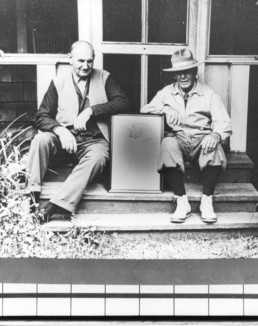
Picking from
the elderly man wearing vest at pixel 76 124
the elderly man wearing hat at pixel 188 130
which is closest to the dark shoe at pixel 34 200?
the elderly man wearing vest at pixel 76 124

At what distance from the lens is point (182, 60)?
8.27 feet

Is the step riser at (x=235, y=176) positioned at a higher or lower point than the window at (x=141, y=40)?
lower

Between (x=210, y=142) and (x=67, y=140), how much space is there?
495 millimetres

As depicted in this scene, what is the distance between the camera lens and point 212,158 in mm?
2490

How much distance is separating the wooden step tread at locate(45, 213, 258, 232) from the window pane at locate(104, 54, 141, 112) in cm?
38

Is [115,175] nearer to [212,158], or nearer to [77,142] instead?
[77,142]

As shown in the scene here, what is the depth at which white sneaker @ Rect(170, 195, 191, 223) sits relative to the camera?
8.07 ft

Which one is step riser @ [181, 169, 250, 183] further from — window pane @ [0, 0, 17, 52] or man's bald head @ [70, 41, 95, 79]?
window pane @ [0, 0, 17, 52]

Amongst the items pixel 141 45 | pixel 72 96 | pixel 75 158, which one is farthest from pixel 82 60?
pixel 75 158

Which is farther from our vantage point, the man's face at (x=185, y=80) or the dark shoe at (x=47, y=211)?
the man's face at (x=185, y=80)

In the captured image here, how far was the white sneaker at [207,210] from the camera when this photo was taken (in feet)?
8.09

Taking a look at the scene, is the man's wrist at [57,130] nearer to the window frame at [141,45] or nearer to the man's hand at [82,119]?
the man's hand at [82,119]

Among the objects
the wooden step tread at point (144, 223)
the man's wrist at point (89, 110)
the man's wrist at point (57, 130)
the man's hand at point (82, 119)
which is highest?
the man's wrist at point (89, 110)

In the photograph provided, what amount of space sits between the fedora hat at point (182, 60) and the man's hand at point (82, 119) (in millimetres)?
336
